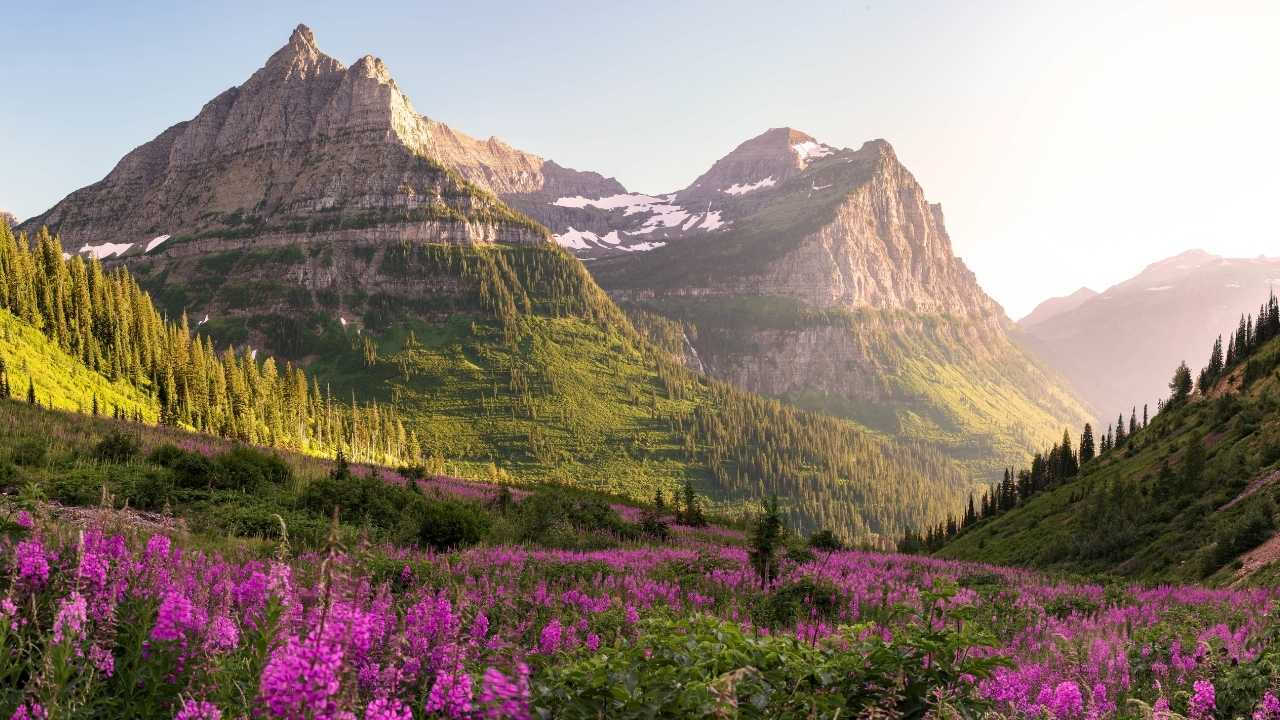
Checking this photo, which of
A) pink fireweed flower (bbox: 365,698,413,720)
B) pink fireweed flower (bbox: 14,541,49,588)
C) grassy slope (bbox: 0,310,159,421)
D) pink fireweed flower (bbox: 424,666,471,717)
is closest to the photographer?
pink fireweed flower (bbox: 365,698,413,720)

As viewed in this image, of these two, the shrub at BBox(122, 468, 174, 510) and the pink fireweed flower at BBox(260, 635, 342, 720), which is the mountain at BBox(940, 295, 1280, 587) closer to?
the pink fireweed flower at BBox(260, 635, 342, 720)

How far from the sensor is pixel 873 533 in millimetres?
192375

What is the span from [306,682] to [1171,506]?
38472 mm

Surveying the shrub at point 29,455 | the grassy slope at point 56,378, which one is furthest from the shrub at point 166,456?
the grassy slope at point 56,378

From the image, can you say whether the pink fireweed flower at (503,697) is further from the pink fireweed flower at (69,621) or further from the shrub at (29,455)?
the shrub at (29,455)

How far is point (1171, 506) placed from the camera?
2988 cm

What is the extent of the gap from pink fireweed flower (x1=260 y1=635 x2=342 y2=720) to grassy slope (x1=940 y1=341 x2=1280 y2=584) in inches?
938

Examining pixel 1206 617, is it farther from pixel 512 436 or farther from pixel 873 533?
pixel 873 533

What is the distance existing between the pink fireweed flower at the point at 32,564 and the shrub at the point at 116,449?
781 inches

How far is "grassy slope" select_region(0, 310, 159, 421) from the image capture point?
48.0m

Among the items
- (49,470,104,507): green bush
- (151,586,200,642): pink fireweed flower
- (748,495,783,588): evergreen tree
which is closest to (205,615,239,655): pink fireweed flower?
(151,586,200,642): pink fireweed flower

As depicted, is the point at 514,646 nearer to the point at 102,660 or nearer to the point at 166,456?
the point at 102,660

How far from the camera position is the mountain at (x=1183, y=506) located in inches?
876

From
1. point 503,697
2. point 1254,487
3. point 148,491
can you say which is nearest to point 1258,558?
point 1254,487
